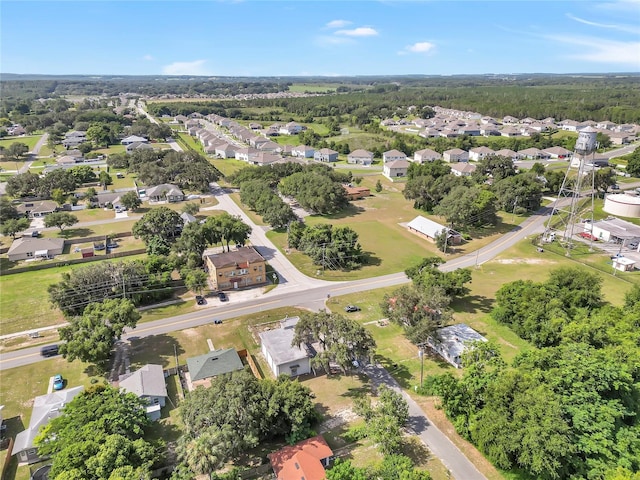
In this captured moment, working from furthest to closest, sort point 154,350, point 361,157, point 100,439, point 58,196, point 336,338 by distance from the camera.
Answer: point 361,157, point 58,196, point 154,350, point 336,338, point 100,439

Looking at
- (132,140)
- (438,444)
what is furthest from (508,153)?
(132,140)

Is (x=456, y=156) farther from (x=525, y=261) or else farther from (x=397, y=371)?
(x=397, y=371)

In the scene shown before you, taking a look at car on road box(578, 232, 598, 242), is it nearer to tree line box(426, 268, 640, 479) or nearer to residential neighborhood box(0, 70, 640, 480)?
residential neighborhood box(0, 70, 640, 480)

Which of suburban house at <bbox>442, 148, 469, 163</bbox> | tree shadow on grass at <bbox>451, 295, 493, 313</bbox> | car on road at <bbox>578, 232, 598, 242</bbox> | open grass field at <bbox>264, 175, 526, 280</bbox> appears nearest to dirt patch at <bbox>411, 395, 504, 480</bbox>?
tree shadow on grass at <bbox>451, 295, 493, 313</bbox>

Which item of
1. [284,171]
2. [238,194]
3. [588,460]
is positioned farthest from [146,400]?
[284,171]

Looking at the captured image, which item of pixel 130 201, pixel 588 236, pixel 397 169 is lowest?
pixel 588 236


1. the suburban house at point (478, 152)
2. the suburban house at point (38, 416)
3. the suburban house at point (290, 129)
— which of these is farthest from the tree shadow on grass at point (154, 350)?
the suburban house at point (290, 129)
